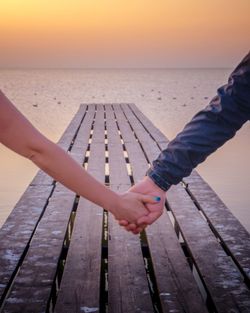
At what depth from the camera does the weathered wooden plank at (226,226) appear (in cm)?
297

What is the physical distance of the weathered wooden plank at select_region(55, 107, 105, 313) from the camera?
2.43m

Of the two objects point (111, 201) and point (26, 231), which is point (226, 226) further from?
point (26, 231)

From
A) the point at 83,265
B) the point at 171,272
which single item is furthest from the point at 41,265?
the point at 171,272

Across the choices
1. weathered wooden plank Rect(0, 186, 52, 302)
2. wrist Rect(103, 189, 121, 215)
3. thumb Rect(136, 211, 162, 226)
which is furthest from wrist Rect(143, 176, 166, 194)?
weathered wooden plank Rect(0, 186, 52, 302)

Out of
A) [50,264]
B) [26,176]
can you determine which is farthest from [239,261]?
[26,176]

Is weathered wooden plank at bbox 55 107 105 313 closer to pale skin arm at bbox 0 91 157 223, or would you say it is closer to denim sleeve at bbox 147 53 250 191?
pale skin arm at bbox 0 91 157 223

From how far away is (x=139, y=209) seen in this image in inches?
130

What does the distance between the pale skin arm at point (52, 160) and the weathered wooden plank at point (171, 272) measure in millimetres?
268

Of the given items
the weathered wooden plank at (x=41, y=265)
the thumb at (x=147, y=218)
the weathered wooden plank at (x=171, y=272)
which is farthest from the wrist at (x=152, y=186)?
the weathered wooden plank at (x=41, y=265)

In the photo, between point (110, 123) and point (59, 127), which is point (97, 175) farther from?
point (59, 127)

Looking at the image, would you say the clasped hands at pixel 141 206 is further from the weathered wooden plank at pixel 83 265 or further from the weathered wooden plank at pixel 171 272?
the weathered wooden plank at pixel 83 265

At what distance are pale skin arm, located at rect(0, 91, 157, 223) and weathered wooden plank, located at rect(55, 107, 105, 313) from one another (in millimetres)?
309

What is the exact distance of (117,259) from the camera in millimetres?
3027

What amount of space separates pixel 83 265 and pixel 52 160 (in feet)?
2.55
